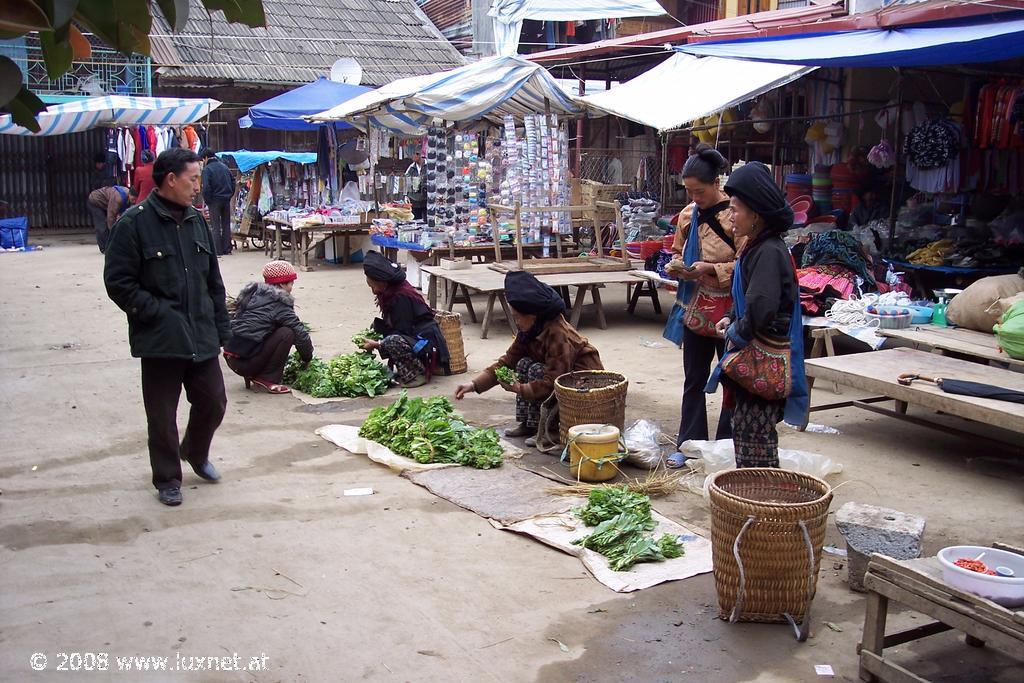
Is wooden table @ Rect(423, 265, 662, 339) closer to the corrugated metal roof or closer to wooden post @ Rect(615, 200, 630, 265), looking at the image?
wooden post @ Rect(615, 200, 630, 265)

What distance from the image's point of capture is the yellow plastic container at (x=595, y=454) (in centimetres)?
566

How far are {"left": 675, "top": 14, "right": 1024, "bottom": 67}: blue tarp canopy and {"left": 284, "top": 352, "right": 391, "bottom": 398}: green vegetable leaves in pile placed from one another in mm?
4321

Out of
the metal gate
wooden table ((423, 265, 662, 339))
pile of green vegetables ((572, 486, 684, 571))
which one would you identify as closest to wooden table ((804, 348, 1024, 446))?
pile of green vegetables ((572, 486, 684, 571))

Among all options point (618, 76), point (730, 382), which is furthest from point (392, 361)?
point (618, 76)

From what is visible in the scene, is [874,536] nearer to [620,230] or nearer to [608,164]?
[620,230]

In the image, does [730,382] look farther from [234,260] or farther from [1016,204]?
[234,260]

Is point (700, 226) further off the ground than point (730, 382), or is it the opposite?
point (700, 226)

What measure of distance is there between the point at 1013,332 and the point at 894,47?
2.76 metres

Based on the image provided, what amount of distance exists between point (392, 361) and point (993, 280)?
4906 mm

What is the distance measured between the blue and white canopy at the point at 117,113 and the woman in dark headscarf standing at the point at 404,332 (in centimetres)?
1278

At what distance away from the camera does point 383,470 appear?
20.0 feet

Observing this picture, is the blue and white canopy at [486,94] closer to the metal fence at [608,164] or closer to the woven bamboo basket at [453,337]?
the metal fence at [608,164]

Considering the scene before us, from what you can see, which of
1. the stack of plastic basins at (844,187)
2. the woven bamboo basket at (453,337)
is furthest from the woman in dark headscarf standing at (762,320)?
the stack of plastic basins at (844,187)

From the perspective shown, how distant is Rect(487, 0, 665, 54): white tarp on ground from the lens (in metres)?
16.3
